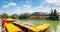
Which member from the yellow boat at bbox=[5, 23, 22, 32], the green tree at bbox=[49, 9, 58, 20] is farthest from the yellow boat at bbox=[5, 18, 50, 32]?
the green tree at bbox=[49, 9, 58, 20]

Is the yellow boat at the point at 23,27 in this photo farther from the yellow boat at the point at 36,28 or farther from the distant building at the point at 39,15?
the distant building at the point at 39,15

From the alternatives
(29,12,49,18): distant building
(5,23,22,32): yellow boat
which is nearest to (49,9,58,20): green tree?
(29,12,49,18): distant building

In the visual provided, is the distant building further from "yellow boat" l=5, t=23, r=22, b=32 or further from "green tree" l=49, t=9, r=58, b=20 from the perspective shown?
"yellow boat" l=5, t=23, r=22, b=32

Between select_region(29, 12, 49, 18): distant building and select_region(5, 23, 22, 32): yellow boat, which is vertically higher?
select_region(29, 12, 49, 18): distant building

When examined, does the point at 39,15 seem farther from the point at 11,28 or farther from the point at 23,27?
the point at 11,28

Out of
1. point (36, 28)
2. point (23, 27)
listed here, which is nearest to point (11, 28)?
point (23, 27)

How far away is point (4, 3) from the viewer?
6.77 ft

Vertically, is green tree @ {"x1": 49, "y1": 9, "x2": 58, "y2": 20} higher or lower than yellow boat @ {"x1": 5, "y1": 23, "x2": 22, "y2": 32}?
higher

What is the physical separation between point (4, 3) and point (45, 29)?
0.58 m

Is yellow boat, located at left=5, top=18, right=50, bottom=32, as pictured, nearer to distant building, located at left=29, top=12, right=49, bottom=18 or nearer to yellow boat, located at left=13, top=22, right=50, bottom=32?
yellow boat, located at left=13, top=22, right=50, bottom=32

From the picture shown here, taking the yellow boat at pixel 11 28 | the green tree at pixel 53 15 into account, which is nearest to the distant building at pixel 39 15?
the green tree at pixel 53 15

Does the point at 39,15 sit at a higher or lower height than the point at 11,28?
higher

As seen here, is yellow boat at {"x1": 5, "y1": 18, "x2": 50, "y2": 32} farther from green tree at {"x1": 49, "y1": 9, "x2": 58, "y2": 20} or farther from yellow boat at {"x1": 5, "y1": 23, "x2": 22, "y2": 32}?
green tree at {"x1": 49, "y1": 9, "x2": 58, "y2": 20}

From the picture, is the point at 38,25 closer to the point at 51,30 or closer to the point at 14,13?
the point at 51,30
